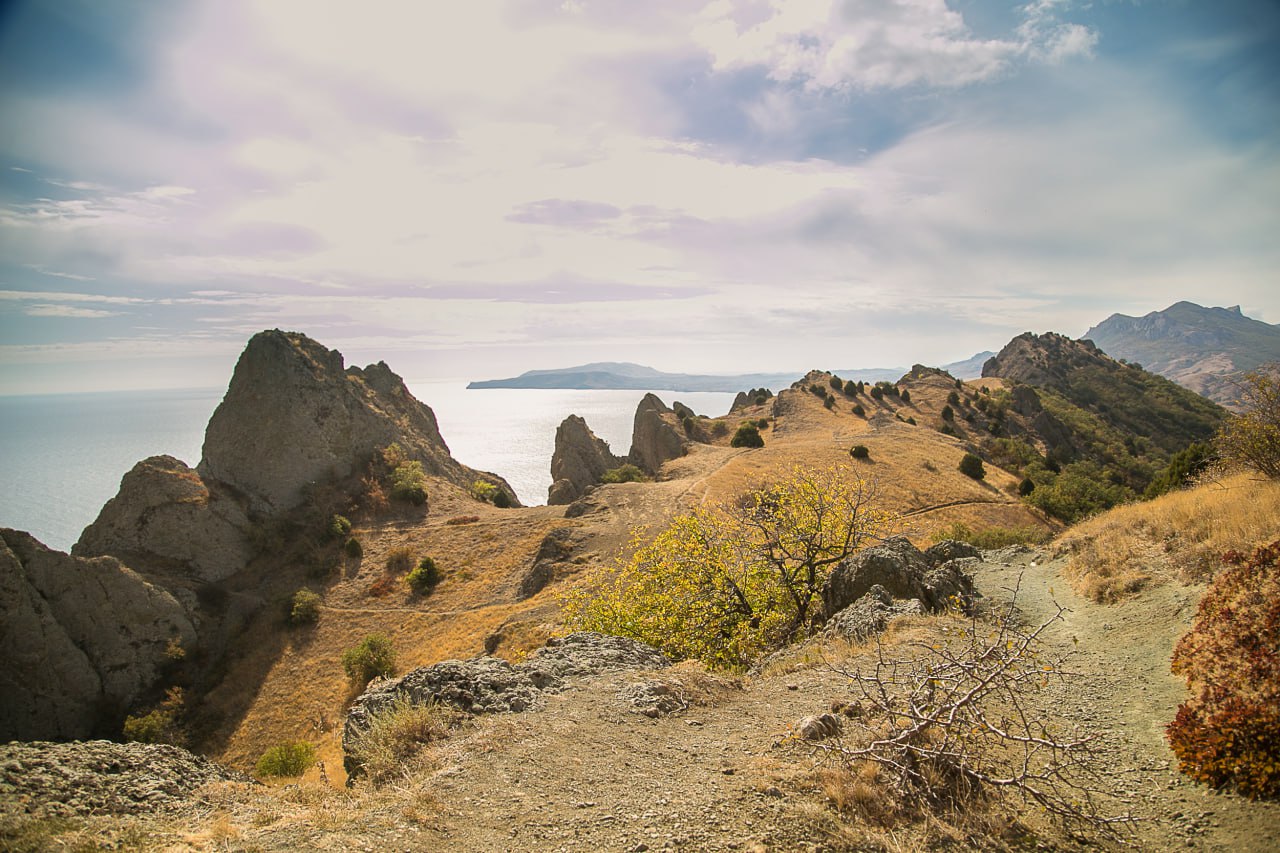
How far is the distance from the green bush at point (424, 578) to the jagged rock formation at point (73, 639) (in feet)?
44.9

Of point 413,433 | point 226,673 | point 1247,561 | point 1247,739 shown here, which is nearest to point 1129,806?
point 1247,739

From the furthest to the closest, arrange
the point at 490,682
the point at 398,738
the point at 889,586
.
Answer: the point at 889,586, the point at 490,682, the point at 398,738

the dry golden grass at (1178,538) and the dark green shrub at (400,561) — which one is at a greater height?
the dry golden grass at (1178,538)

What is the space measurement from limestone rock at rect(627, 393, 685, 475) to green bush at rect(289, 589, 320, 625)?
36469mm

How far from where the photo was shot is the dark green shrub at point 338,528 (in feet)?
149

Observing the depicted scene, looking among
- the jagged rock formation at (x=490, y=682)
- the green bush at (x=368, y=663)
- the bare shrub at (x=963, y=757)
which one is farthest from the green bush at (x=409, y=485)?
the bare shrub at (x=963, y=757)

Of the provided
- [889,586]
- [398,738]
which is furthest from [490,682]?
[889,586]

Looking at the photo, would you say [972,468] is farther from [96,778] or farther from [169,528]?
[169,528]

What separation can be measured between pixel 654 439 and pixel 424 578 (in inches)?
1394

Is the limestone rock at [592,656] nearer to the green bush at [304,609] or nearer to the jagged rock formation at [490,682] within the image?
the jagged rock formation at [490,682]

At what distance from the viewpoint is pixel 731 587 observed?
56.0ft

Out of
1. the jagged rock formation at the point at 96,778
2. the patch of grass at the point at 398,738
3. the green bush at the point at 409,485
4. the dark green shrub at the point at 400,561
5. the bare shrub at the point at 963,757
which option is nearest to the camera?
the bare shrub at the point at 963,757

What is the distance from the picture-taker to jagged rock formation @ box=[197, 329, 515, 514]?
47875 mm

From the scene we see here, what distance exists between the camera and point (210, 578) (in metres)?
40.9
